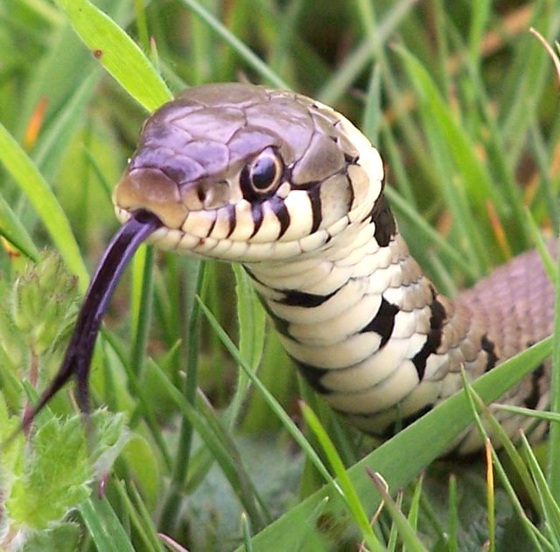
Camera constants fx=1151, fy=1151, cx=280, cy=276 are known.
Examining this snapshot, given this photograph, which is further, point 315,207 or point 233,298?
point 233,298

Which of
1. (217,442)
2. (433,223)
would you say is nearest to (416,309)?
(217,442)

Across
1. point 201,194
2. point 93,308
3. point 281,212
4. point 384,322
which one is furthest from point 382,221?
point 93,308

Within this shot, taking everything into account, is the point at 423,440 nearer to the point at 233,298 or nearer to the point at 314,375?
the point at 314,375

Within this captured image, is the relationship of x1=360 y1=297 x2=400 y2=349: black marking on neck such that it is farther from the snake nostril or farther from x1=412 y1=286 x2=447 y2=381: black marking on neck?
the snake nostril

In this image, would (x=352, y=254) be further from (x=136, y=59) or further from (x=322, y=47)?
(x=322, y=47)

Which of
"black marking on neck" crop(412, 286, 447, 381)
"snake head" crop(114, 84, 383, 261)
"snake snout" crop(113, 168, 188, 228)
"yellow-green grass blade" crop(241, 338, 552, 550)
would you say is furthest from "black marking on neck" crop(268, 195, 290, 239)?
"black marking on neck" crop(412, 286, 447, 381)

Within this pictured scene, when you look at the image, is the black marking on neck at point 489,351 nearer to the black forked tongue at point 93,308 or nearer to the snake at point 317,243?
the snake at point 317,243
